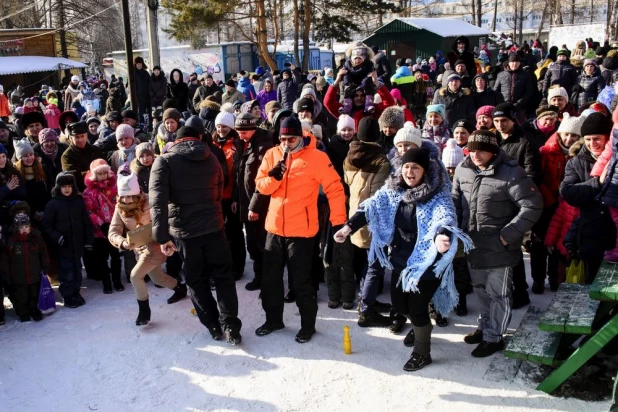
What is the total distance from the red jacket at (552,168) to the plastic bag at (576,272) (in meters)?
0.68

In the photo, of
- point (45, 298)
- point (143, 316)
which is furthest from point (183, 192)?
point (45, 298)

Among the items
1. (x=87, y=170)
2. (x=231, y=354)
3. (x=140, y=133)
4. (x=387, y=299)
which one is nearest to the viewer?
(x=231, y=354)

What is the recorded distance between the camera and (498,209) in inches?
166

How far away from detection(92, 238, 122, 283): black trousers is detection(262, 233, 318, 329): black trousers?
208cm

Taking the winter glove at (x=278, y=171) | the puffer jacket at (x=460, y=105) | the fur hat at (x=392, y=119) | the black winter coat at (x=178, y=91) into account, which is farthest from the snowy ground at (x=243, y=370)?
the black winter coat at (x=178, y=91)

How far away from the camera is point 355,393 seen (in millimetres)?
3996

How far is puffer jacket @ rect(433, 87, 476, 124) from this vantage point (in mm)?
8172

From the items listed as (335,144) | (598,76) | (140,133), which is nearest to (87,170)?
(140,133)

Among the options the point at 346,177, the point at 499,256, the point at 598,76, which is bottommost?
the point at 499,256

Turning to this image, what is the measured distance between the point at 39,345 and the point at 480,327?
3.78m

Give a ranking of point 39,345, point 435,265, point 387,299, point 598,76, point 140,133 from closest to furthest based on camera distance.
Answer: point 435,265 → point 39,345 → point 387,299 → point 140,133 → point 598,76

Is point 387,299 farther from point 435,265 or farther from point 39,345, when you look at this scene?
point 39,345

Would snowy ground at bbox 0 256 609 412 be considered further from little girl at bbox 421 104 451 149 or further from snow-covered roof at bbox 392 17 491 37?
snow-covered roof at bbox 392 17 491 37

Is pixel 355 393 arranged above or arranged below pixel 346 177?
below
